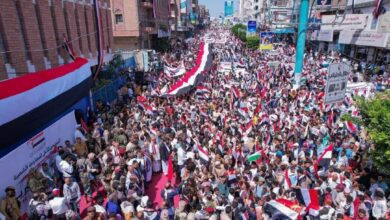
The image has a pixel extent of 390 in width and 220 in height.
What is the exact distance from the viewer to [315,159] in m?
8.96

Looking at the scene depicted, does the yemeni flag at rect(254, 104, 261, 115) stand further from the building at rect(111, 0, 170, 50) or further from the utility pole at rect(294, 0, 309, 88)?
the building at rect(111, 0, 170, 50)

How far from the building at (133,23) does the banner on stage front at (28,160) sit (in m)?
27.1

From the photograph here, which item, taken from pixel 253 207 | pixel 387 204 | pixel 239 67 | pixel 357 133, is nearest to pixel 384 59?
pixel 239 67

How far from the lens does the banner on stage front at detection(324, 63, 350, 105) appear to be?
11.2 m

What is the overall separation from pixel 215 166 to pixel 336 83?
245 inches

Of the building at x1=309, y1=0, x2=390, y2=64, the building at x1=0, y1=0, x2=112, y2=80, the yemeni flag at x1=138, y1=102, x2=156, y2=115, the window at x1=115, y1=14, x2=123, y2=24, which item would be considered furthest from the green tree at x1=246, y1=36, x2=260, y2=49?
the yemeni flag at x1=138, y1=102, x2=156, y2=115

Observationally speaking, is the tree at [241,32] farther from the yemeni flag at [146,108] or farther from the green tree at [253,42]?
the yemeni flag at [146,108]

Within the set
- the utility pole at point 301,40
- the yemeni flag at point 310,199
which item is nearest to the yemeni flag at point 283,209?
the yemeni flag at point 310,199

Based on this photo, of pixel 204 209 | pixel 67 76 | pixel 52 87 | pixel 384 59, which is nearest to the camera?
pixel 204 209

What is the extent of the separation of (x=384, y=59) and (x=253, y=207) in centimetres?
2419

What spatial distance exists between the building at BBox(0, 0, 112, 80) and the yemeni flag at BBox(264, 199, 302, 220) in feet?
30.0

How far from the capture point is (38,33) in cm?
1330

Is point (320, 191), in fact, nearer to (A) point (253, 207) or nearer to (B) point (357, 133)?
(A) point (253, 207)

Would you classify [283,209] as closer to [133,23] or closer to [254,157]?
[254,157]
